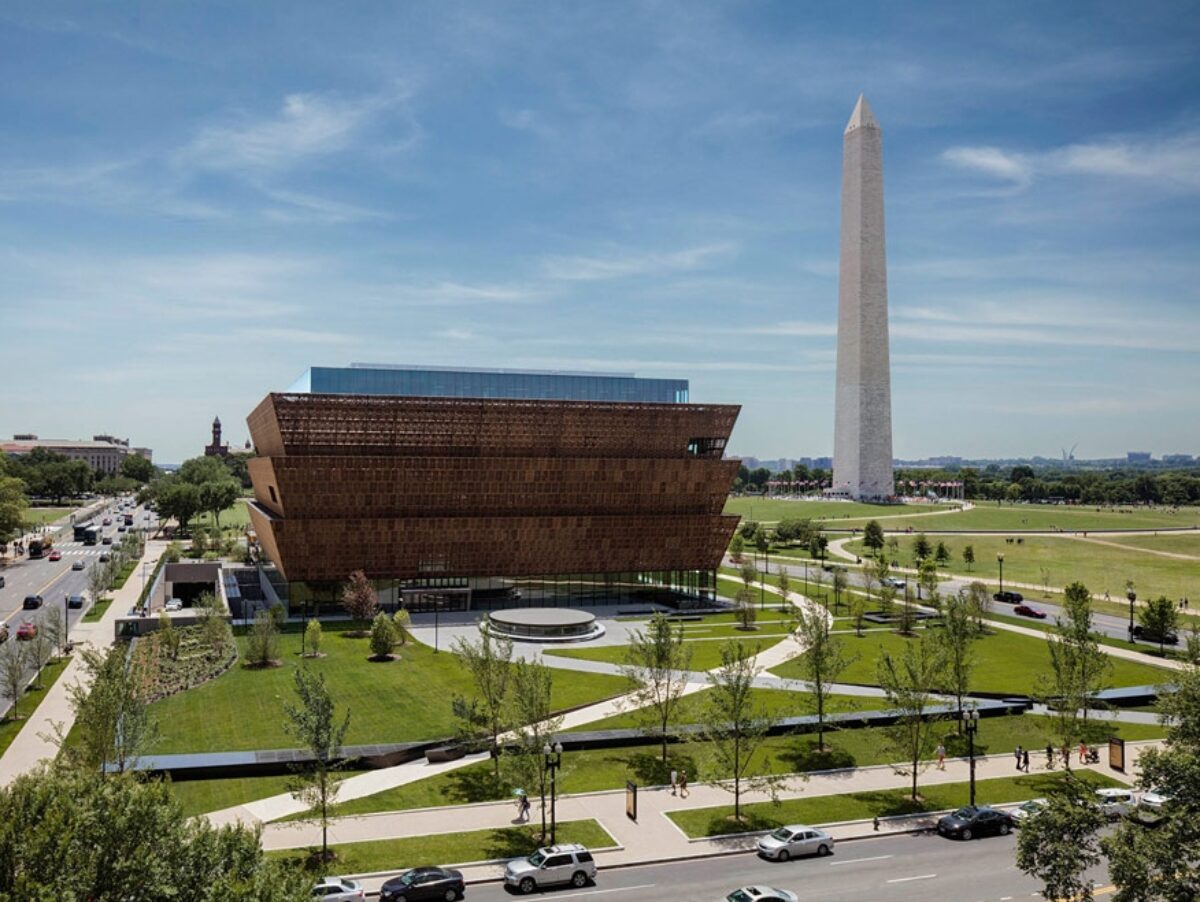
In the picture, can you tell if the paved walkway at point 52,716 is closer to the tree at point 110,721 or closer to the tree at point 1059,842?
the tree at point 110,721

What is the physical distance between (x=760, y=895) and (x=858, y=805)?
10509 mm

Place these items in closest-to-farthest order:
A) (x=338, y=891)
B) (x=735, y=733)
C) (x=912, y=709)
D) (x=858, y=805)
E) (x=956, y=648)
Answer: (x=338, y=891) < (x=858, y=805) < (x=735, y=733) < (x=912, y=709) < (x=956, y=648)

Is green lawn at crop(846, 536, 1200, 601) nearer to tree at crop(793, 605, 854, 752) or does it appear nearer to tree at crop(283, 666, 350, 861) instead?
tree at crop(793, 605, 854, 752)

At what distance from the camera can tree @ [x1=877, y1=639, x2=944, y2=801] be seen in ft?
116

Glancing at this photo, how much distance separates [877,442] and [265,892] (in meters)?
170

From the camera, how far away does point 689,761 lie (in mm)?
37875

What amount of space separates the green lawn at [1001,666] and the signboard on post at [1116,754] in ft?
26.8

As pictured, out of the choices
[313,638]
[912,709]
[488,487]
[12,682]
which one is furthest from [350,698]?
[488,487]

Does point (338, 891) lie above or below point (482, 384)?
below

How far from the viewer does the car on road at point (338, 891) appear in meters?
23.8

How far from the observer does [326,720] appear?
28750 mm

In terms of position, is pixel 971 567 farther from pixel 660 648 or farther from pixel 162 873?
pixel 162 873

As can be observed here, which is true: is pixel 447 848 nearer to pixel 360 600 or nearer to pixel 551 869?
pixel 551 869

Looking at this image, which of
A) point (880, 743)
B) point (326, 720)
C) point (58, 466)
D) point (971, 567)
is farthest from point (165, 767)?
point (58, 466)
